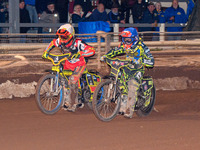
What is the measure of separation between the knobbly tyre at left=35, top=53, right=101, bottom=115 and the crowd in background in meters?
6.49

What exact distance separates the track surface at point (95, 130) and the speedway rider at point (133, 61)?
28cm

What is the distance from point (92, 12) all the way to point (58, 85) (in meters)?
7.33

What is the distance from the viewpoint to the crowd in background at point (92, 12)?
15.3 m

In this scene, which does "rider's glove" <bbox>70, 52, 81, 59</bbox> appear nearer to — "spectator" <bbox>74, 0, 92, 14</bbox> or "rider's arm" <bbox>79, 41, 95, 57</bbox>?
"rider's arm" <bbox>79, 41, 95, 57</bbox>

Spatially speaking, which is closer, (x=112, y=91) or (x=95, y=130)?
(x=95, y=130)

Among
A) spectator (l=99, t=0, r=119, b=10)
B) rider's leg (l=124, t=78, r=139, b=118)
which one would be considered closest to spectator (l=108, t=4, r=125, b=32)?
spectator (l=99, t=0, r=119, b=10)

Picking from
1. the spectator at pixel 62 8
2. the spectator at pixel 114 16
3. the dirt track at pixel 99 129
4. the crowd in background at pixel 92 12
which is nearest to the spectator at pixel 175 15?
the crowd in background at pixel 92 12

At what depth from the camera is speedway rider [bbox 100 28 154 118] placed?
8570 millimetres

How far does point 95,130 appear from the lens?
25.4 feet

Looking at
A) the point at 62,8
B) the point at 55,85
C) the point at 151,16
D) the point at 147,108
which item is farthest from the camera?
the point at 151,16

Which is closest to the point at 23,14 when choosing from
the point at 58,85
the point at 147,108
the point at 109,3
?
the point at 109,3

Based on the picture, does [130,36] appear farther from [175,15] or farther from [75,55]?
[175,15]

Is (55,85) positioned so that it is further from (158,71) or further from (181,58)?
(181,58)

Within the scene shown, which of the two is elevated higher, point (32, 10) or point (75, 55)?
point (32, 10)
